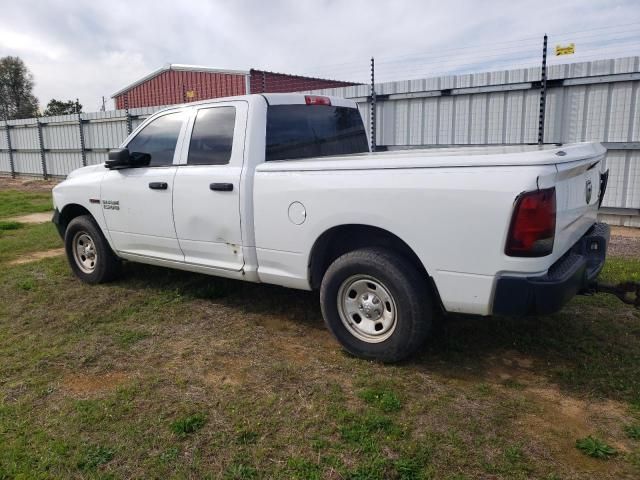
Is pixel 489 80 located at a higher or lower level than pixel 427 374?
higher

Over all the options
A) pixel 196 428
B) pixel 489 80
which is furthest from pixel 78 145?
pixel 196 428

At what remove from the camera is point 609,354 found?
3.76m

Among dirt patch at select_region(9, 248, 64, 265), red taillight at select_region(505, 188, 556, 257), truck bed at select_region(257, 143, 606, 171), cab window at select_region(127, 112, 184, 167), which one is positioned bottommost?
dirt patch at select_region(9, 248, 64, 265)

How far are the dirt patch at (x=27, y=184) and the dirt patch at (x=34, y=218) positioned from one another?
6.60 m

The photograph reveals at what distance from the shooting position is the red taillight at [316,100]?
480 cm

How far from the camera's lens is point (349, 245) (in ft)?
13.0

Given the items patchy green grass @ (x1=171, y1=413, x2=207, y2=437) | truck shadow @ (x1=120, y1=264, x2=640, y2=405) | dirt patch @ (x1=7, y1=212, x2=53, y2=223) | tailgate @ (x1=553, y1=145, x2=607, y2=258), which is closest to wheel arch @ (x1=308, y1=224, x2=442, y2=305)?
truck shadow @ (x1=120, y1=264, x2=640, y2=405)

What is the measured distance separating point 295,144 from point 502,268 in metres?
2.21

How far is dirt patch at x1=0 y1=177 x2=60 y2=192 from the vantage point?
1827 cm

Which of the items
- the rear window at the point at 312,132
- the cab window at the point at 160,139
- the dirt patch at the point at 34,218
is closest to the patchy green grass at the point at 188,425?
the rear window at the point at 312,132

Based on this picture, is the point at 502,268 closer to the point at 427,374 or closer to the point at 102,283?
the point at 427,374

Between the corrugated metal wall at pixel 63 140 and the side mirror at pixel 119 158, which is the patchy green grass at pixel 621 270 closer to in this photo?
the side mirror at pixel 119 158

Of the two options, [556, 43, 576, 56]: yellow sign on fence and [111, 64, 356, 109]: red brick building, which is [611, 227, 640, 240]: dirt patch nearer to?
[556, 43, 576, 56]: yellow sign on fence

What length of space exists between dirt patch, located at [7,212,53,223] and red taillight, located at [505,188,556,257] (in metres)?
10.0
